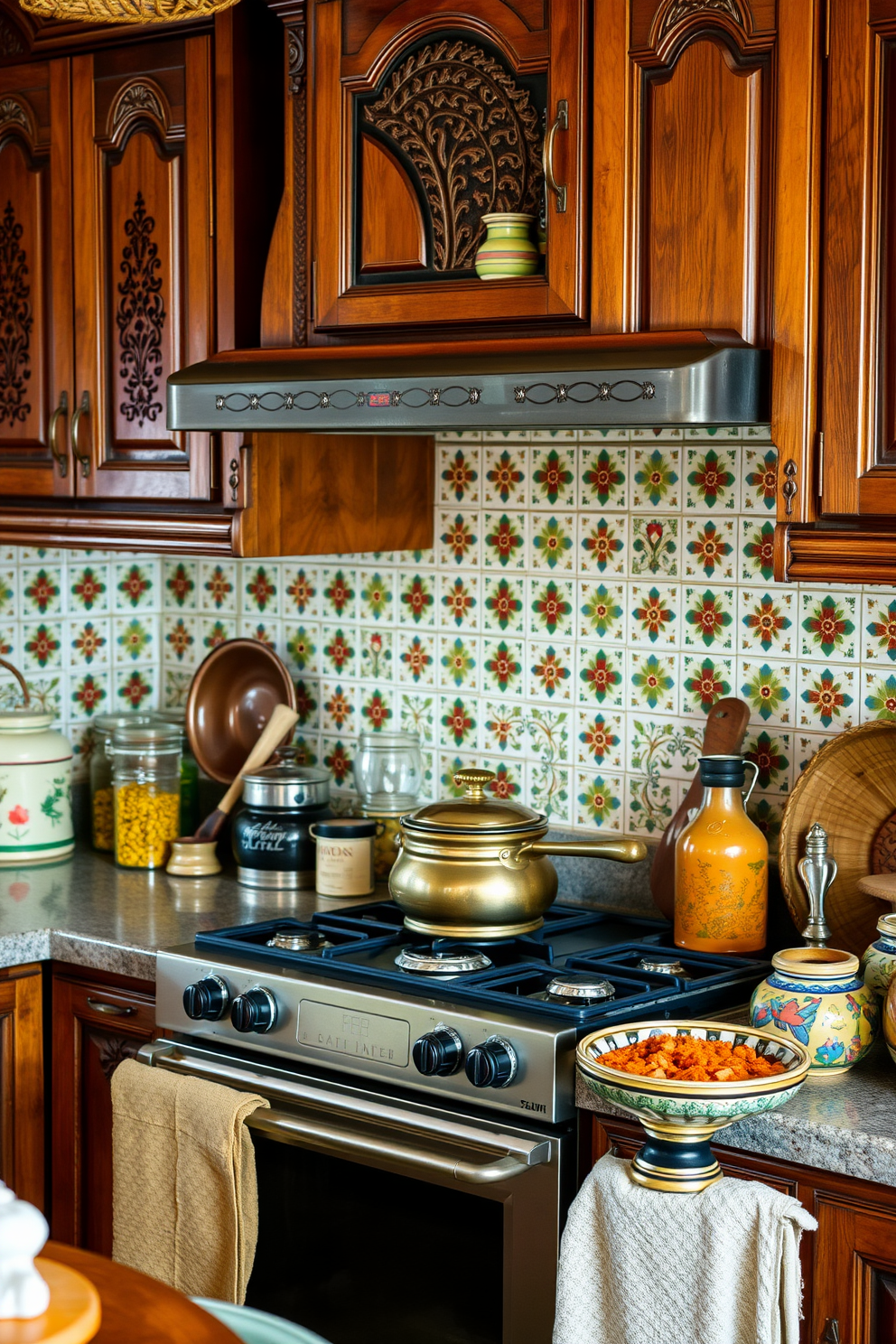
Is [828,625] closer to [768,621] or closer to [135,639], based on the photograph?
[768,621]

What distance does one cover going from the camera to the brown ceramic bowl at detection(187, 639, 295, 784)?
10.4 feet

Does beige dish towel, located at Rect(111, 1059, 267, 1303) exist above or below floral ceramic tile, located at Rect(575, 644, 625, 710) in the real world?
below

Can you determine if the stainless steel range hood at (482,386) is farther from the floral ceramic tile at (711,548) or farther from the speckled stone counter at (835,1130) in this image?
the speckled stone counter at (835,1130)

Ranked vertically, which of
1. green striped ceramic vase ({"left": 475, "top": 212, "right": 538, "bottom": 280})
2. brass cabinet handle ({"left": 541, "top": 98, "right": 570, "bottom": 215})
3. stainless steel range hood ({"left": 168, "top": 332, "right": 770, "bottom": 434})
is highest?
brass cabinet handle ({"left": 541, "top": 98, "right": 570, "bottom": 215})

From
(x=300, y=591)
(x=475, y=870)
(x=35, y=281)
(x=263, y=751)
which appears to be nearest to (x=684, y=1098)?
(x=475, y=870)

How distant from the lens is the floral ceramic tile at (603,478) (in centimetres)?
266

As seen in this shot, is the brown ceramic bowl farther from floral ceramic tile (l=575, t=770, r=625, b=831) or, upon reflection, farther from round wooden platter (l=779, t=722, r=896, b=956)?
round wooden platter (l=779, t=722, r=896, b=956)

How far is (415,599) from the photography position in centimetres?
298

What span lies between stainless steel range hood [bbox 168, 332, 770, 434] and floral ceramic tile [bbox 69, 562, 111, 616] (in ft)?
2.99

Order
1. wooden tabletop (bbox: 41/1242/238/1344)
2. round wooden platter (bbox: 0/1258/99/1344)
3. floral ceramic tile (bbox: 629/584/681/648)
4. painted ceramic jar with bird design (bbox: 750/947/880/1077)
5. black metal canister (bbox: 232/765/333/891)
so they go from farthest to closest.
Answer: black metal canister (bbox: 232/765/333/891) → floral ceramic tile (bbox: 629/584/681/648) → painted ceramic jar with bird design (bbox: 750/947/880/1077) → wooden tabletop (bbox: 41/1242/238/1344) → round wooden platter (bbox: 0/1258/99/1344)

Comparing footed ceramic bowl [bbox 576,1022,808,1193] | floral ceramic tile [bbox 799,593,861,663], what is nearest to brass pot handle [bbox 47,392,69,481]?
floral ceramic tile [bbox 799,593,861,663]

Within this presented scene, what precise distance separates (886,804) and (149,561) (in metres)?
1.73

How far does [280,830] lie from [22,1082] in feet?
1.95

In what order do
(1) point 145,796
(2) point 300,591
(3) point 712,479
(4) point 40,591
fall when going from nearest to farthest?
1. (3) point 712,479
2. (1) point 145,796
3. (2) point 300,591
4. (4) point 40,591
